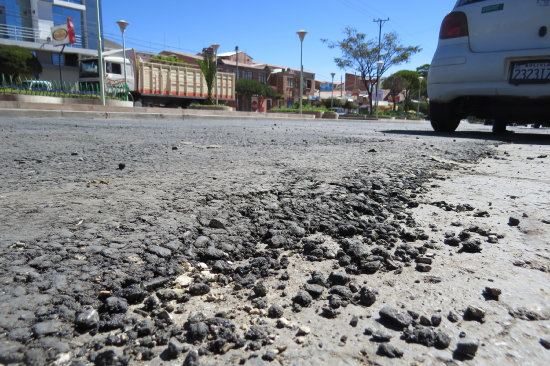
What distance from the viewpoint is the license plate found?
3918 mm

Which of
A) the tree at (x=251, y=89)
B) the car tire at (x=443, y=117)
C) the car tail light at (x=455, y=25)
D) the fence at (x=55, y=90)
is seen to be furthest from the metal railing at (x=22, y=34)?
the car tail light at (x=455, y=25)

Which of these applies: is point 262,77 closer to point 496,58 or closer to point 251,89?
point 251,89

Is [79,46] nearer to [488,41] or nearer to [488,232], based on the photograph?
[488,41]

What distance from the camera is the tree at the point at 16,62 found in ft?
84.4

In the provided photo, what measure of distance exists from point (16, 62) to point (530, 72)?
101ft

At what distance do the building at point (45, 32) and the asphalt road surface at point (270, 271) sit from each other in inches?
1294

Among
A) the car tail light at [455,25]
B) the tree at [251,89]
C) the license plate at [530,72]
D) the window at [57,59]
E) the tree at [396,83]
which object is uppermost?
the tree at [396,83]

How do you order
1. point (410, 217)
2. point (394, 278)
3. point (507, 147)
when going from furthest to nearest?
point (507, 147)
point (410, 217)
point (394, 278)

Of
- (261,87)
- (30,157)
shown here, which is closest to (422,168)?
(30,157)

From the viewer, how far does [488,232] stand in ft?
4.11

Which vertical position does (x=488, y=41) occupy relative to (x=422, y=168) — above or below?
above

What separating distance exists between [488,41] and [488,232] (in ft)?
12.2

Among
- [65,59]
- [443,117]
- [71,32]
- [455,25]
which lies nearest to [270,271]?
[455,25]

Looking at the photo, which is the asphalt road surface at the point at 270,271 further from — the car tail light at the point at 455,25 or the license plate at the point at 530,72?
the car tail light at the point at 455,25
